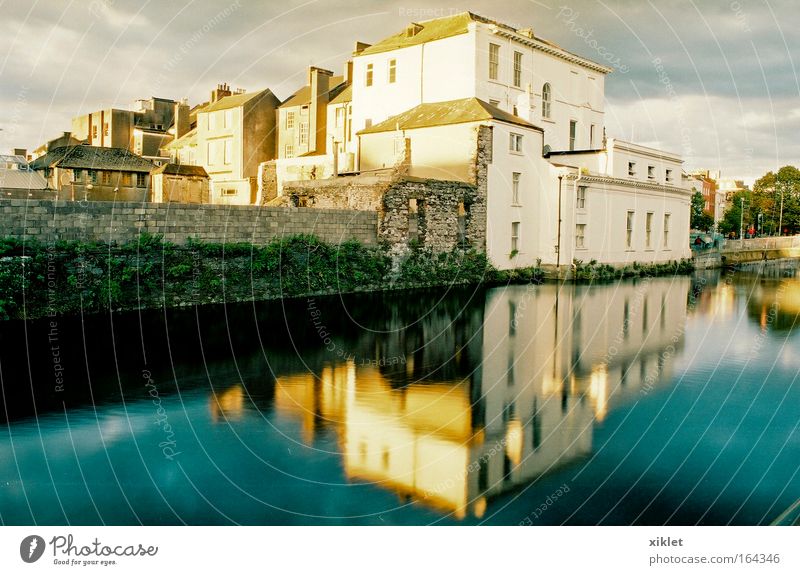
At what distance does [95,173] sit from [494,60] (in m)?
25.5

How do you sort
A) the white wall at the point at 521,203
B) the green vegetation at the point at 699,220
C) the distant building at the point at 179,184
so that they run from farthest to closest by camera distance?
1. the green vegetation at the point at 699,220
2. the distant building at the point at 179,184
3. the white wall at the point at 521,203

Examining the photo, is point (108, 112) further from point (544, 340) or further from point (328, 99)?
point (544, 340)

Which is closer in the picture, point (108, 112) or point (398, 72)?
point (398, 72)

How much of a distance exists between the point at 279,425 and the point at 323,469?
6.15 ft

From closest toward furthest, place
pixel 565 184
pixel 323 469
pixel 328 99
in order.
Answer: pixel 323 469 < pixel 565 184 < pixel 328 99

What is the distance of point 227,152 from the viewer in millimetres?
51312

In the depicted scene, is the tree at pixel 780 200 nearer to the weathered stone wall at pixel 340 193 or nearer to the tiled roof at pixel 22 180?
the weathered stone wall at pixel 340 193

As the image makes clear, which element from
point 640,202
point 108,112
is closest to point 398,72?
point 640,202

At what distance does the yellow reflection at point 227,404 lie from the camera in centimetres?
995

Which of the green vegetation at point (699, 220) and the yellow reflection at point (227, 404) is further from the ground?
the green vegetation at point (699, 220)

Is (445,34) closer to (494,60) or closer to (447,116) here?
(494,60)

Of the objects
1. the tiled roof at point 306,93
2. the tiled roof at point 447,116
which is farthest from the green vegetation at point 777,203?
the tiled roof at point 447,116

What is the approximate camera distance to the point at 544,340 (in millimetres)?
16453

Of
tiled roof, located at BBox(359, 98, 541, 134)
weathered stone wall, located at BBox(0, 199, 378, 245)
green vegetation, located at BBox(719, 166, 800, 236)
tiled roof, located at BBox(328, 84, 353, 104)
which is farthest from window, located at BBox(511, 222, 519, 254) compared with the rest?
green vegetation, located at BBox(719, 166, 800, 236)
